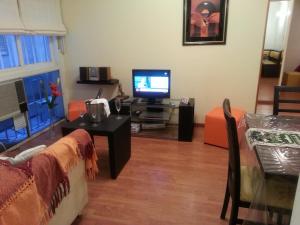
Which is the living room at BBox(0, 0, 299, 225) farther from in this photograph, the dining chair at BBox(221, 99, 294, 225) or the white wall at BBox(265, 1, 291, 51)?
the white wall at BBox(265, 1, 291, 51)

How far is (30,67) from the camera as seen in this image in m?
3.57

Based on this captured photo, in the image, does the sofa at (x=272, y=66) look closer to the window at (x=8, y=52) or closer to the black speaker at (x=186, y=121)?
the black speaker at (x=186, y=121)

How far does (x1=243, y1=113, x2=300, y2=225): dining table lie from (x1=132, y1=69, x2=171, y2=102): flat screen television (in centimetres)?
178

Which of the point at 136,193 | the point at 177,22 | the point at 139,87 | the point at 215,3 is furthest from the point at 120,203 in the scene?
the point at 215,3

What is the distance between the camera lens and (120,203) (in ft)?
7.16

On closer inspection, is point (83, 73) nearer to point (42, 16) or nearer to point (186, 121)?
point (42, 16)

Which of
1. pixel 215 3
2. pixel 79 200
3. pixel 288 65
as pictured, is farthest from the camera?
pixel 288 65

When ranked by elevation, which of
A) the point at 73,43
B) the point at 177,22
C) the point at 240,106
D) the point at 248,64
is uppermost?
the point at 177,22

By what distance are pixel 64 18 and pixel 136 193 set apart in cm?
326

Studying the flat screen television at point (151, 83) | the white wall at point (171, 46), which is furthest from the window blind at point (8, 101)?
the flat screen television at point (151, 83)

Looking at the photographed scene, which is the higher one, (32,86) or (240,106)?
(32,86)

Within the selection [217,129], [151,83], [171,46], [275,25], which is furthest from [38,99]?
[275,25]

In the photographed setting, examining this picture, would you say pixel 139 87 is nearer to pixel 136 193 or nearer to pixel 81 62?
pixel 81 62

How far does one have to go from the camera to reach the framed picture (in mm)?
3420
